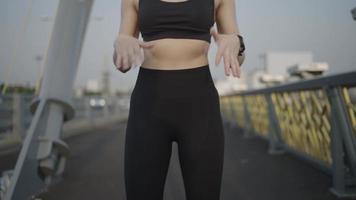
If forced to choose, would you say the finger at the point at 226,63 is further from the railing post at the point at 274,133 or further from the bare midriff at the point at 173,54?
the railing post at the point at 274,133

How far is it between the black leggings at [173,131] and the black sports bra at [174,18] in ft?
0.51

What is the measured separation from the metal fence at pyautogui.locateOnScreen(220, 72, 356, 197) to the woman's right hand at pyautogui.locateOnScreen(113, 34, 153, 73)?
2.74 meters

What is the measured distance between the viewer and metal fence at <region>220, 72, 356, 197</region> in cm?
428

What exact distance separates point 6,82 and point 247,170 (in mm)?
3570

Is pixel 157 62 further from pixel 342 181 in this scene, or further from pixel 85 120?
pixel 85 120

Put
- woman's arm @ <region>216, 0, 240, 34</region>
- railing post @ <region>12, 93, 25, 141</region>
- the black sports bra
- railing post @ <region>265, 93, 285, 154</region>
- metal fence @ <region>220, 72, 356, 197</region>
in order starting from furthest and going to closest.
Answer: railing post @ <region>12, 93, 25, 141</region> → railing post @ <region>265, 93, 285, 154</region> → metal fence @ <region>220, 72, 356, 197</region> → woman's arm @ <region>216, 0, 240, 34</region> → the black sports bra

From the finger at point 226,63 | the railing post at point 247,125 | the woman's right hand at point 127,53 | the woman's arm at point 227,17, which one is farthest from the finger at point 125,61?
the railing post at point 247,125

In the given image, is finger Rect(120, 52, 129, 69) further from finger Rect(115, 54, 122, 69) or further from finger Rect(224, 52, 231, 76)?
finger Rect(224, 52, 231, 76)

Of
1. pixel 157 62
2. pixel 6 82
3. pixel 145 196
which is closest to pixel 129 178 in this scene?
pixel 145 196

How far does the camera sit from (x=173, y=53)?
1.70 m

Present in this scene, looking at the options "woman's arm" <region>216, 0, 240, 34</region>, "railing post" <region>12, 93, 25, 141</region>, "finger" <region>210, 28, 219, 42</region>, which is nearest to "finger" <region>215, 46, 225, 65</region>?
"finger" <region>210, 28, 219, 42</region>

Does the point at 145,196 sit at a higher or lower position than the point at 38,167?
higher

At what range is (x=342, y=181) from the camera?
14.4 ft

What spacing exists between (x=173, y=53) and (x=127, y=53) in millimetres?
240
